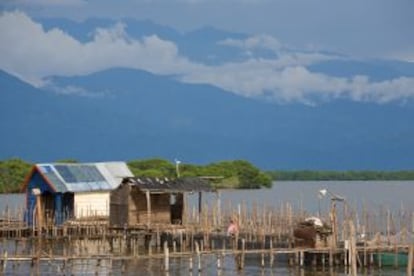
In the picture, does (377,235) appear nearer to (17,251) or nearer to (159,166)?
(17,251)

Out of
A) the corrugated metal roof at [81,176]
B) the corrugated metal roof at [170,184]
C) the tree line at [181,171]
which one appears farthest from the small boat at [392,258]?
the tree line at [181,171]

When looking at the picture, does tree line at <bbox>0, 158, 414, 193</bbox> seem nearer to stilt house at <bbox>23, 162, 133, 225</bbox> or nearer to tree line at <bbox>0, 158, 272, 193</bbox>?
tree line at <bbox>0, 158, 272, 193</bbox>

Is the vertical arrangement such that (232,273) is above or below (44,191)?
below

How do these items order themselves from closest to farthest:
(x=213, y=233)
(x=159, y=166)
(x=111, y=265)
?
(x=111, y=265), (x=213, y=233), (x=159, y=166)

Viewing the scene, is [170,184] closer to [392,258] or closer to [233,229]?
[233,229]

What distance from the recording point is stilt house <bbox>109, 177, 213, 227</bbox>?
3512cm

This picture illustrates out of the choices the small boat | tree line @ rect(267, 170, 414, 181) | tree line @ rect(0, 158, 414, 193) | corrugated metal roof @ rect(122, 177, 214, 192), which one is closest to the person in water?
corrugated metal roof @ rect(122, 177, 214, 192)

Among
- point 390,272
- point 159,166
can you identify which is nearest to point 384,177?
point 159,166

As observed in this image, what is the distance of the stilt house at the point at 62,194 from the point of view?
39.6 meters

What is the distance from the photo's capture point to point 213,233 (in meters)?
33.8

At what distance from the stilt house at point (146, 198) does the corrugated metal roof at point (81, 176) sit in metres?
3.49

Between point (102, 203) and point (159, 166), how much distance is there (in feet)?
195

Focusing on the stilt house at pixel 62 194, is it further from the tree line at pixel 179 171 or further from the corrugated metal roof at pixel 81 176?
the tree line at pixel 179 171

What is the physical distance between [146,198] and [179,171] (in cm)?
4866
